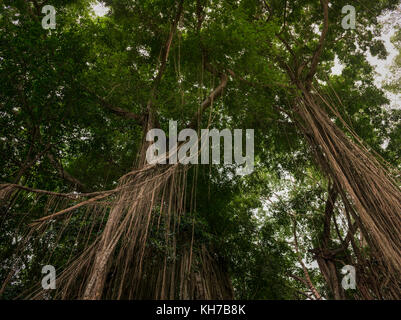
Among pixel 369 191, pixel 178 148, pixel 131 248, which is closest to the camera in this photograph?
pixel 131 248

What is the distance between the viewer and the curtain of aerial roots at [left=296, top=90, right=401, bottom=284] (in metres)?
1.75

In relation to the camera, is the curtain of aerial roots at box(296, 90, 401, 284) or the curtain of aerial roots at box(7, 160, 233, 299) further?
the curtain of aerial roots at box(296, 90, 401, 284)

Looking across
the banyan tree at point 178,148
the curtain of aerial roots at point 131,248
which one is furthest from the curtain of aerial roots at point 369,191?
the curtain of aerial roots at point 131,248

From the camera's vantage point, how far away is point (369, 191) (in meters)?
2.08

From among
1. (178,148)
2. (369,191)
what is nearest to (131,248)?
(178,148)

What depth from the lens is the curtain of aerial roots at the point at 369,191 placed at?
69.1 inches

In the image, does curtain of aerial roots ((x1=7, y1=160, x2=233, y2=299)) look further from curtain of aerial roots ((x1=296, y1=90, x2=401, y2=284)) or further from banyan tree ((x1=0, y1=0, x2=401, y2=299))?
curtain of aerial roots ((x1=296, y1=90, x2=401, y2=284))

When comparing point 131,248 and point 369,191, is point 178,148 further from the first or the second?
point 369,191

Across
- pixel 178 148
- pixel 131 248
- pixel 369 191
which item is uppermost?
pixel 178 148

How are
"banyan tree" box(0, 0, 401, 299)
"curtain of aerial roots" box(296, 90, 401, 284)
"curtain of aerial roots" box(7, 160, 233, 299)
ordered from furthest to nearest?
1. "banyan tree" box(0, 0, 401, 299)
2. "curtain of aerial roots" box(296, 90, 401, 284)
3. "curtain of aerial roots" box(7, 160, 233, 299)

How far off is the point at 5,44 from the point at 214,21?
2449 millimetres

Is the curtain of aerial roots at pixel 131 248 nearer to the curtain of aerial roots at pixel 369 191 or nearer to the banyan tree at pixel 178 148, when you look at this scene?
the banyan tree at pixel 178 148

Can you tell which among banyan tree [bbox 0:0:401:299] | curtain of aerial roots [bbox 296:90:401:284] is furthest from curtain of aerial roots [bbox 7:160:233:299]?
curtain of aerial roots [bbox 296:90:401:284]

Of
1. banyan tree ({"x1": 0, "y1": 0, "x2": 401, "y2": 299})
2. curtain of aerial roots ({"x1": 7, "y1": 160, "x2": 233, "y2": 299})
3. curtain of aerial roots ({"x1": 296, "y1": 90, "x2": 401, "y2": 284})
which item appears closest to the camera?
curtain of aerial roots ({"x1": 7, "y1": 160, "x2": 233, "y2": 299})
